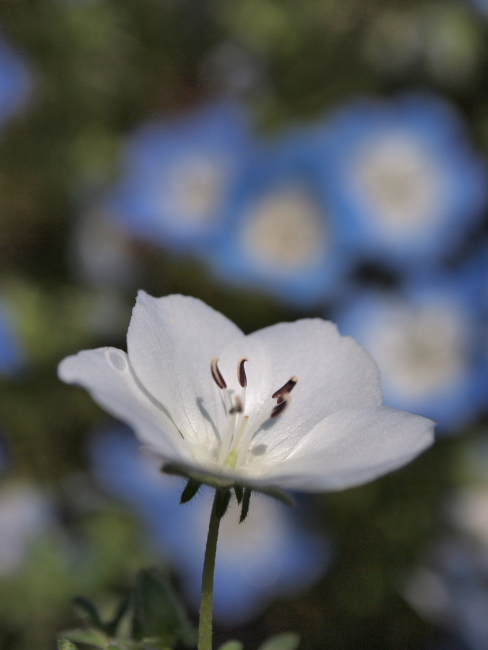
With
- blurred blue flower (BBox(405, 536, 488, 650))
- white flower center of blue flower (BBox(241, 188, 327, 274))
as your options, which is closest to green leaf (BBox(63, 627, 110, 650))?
blurred blue flower (BBox(405, 536, 488, 650))

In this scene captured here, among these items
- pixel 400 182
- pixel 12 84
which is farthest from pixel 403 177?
pixel 12 84

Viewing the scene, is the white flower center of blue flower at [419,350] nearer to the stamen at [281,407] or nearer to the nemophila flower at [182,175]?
the nemophila flower at [182,175]

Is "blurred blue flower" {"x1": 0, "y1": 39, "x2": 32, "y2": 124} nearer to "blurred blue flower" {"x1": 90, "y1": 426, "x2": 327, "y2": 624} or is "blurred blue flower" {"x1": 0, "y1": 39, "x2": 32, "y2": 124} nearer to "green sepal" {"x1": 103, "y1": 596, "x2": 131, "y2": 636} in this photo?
"blurred blue flower" {"x1": 90, "y1": 426, "x2": 327, "y2": 624}

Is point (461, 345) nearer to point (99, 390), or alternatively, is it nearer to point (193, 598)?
point (193, 598)

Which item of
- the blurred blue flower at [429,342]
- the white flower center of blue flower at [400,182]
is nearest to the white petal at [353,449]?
the blurred blue flower at [429,342]

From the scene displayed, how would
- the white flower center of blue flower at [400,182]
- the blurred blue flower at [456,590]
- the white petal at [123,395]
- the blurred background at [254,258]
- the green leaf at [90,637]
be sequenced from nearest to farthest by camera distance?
the white petal at [123,395]
the green leaf at [90,637]
the blurred blue flower at [456,590]
the blurred background at [254,258]
the white flower center of blue flower at [400,182]

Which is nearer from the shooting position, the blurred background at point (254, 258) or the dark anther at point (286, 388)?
the dark anther at point (286, 388)
